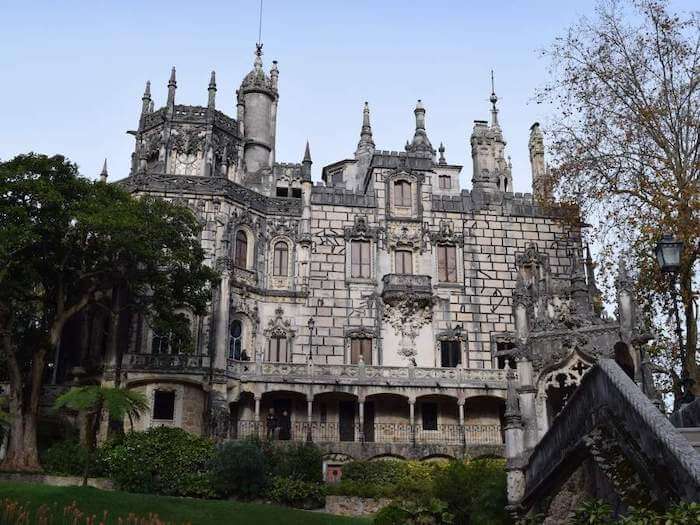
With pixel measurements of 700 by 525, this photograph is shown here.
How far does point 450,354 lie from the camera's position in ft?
131

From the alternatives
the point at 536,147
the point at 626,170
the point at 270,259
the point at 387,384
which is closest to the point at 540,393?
the point at 626,170

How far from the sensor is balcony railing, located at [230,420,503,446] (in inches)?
1400

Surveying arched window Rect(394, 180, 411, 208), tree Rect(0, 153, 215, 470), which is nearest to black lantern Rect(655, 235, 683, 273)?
tree Rect(0, 153, 215, 470)

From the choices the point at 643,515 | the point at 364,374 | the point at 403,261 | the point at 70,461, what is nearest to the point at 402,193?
the point at 403,261

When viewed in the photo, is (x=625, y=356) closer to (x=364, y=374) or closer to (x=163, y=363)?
(x=364, y=374)

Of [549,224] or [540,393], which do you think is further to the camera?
[549,224]

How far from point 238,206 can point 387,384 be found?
456 inches

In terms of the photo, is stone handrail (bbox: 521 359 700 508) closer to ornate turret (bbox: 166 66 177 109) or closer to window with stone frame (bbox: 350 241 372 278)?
window with stone frame (bbox: 350 241 372 278)

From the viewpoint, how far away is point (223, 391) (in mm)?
34781

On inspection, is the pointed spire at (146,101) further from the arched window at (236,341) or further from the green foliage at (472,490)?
the green foliage at (472,490)

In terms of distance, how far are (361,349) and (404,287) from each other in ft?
12.3

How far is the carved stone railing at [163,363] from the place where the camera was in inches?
1362

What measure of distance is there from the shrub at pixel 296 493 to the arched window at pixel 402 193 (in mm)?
19505

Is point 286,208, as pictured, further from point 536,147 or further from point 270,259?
point 536,147
